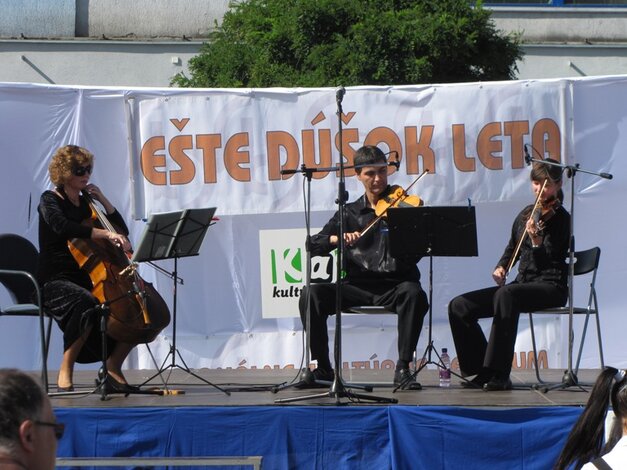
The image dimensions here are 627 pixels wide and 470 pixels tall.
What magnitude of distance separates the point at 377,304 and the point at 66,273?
1904 millimetres

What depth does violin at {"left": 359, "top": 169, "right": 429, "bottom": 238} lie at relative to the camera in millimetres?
6527

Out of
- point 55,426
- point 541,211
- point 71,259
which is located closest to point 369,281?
point 541,211

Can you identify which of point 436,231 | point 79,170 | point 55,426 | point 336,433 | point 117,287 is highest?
point 79,170

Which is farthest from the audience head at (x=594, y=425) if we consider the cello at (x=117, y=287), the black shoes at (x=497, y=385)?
the cello at (x=117, y=287)

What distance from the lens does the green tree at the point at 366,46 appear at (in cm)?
999

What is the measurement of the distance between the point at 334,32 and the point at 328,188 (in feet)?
9.11

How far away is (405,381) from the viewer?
630cm

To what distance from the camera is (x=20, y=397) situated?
2.26 meters

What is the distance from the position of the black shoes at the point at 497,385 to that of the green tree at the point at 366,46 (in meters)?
4.34

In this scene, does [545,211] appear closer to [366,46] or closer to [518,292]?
[518,292]

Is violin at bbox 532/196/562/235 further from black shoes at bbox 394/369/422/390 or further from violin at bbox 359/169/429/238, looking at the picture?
black shoes at bbox 394/369/422/390

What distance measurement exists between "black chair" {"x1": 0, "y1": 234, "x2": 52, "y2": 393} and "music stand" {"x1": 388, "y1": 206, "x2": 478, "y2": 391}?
212 cm

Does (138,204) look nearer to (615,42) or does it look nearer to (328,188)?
(328,188)

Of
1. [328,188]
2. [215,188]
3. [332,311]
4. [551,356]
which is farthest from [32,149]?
[551,356]
